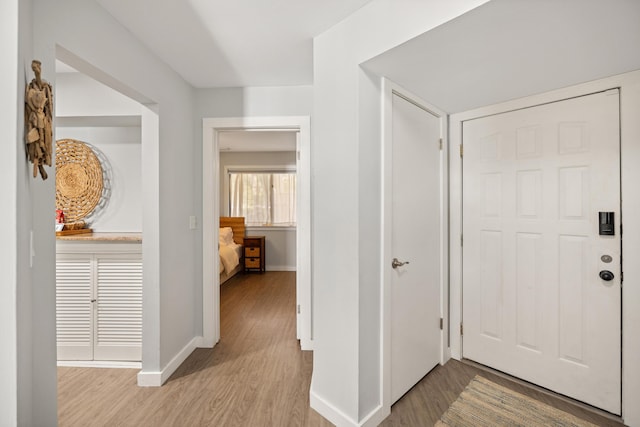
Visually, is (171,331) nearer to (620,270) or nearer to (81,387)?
(81,387)

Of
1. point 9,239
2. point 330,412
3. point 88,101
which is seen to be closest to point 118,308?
point 9,239

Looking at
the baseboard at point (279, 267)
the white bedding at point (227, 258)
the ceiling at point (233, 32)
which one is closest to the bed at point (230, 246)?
the white bedding at point (227, 258)

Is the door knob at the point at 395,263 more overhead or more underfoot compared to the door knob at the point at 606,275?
more overhead

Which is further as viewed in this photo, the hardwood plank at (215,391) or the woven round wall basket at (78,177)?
the woven round wall basket at (78,177)

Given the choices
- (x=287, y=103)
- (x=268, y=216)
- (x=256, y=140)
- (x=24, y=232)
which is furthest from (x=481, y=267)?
(x=268, y=216)

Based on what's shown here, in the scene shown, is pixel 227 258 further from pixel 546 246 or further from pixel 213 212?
pixel 546 246

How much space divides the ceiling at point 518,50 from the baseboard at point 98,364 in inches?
106

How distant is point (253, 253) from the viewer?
5.71 m

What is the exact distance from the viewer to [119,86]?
6.17 ft

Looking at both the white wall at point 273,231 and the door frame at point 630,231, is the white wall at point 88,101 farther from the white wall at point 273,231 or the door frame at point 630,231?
the white wall at point 273,231

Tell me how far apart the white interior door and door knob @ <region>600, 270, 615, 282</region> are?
0.91m

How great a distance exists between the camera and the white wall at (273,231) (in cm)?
596

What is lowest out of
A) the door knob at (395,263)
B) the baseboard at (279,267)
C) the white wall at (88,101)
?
the baseboard at (279,267)

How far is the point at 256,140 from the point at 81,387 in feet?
12.9
